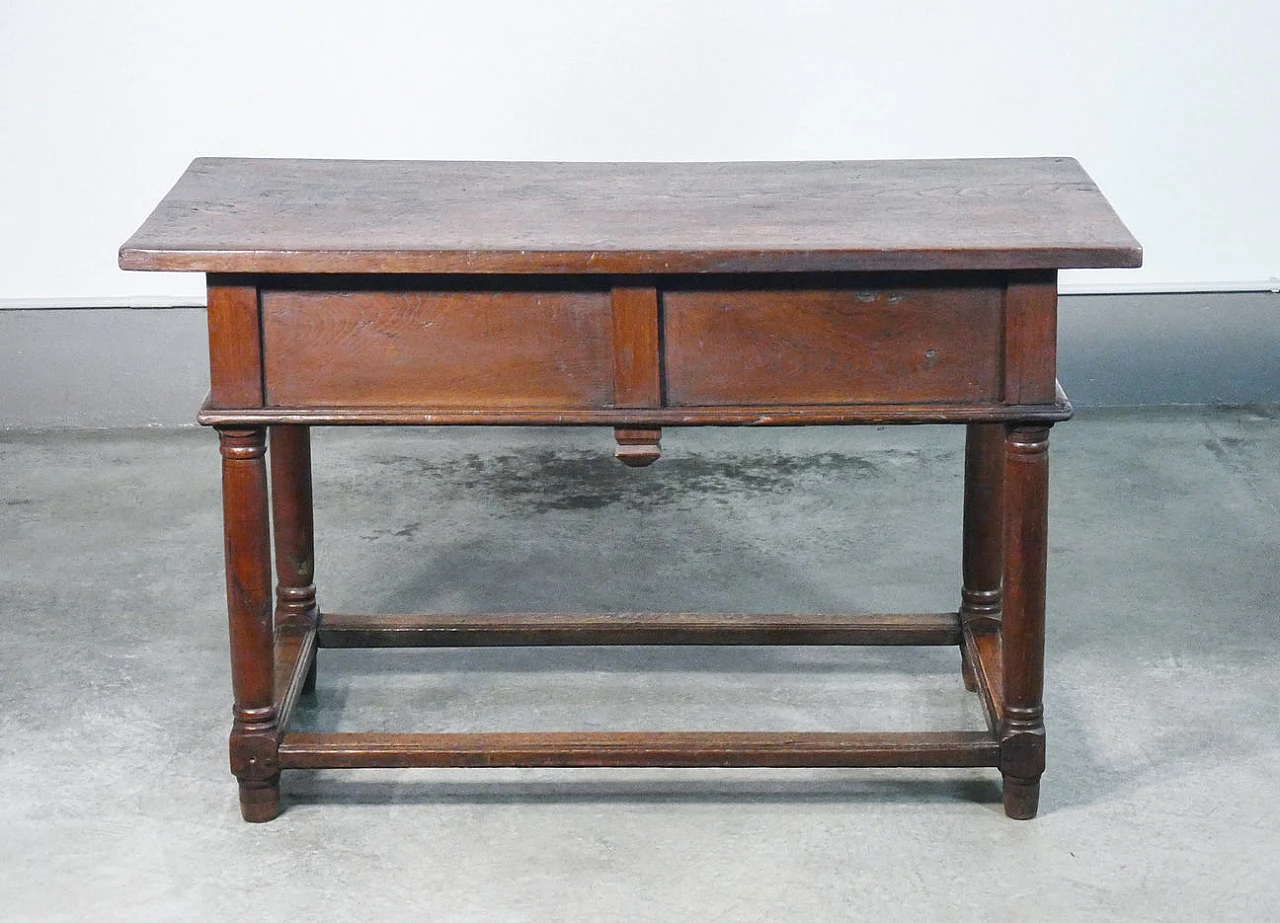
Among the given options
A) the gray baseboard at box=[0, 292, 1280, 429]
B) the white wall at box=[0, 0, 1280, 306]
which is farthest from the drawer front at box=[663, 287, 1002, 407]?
the gray baseboard at box=[0, 292, 1280, 429]

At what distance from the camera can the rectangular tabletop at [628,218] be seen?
254cm

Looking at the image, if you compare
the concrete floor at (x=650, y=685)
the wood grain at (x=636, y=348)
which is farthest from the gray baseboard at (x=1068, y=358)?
the wood grain at (x=636, y=348)

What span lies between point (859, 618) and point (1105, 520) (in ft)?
3.57

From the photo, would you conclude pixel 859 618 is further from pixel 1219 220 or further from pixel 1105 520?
pixel 1219 220

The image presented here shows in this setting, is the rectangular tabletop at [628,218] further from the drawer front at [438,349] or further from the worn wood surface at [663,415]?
the worn wood surface at [663,415]

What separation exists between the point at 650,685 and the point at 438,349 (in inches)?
37.9

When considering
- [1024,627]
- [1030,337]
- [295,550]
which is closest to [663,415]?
[1030,337]

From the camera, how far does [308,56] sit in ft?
15.4

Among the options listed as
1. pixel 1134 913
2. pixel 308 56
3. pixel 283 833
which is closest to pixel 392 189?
pixel 283 833

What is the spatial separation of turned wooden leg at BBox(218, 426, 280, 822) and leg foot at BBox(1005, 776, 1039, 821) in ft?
3.82

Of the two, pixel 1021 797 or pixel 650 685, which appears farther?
pixel 650 685

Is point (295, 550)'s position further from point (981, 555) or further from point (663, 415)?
point (981, 555)

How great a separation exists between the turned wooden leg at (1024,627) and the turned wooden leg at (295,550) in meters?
1.26

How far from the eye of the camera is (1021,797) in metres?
2.85
